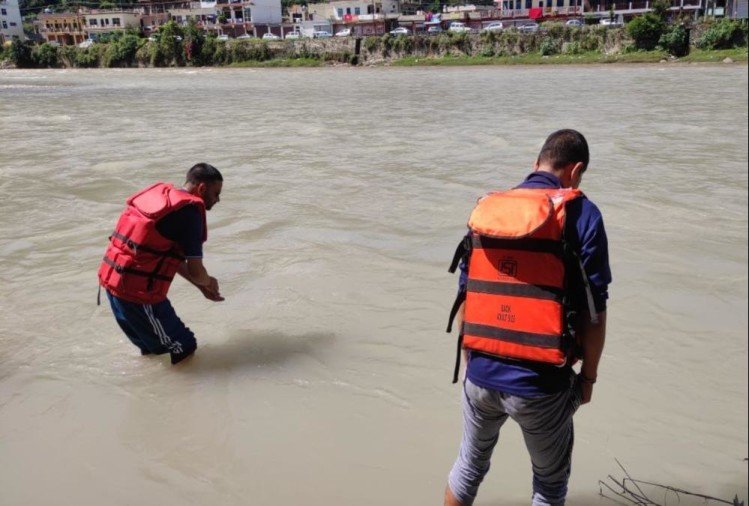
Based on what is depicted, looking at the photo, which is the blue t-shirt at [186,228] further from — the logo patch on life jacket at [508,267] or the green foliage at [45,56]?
the green foliage at [45,56]

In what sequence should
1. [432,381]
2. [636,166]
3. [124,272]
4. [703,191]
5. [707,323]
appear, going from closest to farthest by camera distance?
1. [124,272]
2. [432,381]
3. [707,323]
4. [703,191]
5. [636,166]

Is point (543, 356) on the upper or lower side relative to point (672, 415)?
upper

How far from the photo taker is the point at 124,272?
4340mm

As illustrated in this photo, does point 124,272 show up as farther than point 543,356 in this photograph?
Yes

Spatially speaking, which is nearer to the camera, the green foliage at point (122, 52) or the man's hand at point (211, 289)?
the man's hand at point (211, 289)

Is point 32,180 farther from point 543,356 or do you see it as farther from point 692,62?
point 692,62

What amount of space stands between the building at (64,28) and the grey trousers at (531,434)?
117 metres

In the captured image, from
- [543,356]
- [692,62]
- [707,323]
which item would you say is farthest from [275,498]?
[692,62]

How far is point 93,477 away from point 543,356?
112 inches

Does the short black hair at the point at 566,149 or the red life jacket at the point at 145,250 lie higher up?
the short black hair at the point at 566,149

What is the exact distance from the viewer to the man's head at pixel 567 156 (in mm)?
2592

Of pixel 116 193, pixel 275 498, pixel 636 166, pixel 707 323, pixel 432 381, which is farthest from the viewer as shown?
pixel 636 166

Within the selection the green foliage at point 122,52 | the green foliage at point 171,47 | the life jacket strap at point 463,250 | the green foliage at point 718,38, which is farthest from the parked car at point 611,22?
the life jacket strap at point 463,250

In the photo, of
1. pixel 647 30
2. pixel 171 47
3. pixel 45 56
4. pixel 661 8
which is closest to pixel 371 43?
pixel 171 47
